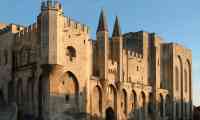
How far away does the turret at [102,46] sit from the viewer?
Result: 48.7 meters

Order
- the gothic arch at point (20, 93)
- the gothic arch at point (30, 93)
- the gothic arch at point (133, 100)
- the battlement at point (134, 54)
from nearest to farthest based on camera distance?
1. the gothic arch at point (30, 93)
2. the gothic arch at point (20, 93)
3. the gothic arch at point (133, 100)
4. the battlement at point (134, 54)

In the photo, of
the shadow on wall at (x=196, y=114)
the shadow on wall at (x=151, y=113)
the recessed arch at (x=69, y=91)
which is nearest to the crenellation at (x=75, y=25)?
the recessed arch at (x=69, y=91)

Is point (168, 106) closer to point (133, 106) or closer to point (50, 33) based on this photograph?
point (133, 106)

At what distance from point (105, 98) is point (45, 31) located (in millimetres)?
11607

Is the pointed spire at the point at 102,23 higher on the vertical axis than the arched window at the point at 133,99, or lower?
higher

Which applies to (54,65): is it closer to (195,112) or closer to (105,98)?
(105,98)

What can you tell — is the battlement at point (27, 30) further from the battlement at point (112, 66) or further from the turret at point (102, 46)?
the battlement at point (112, 66)

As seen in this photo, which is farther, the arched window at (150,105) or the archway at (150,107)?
the arched window at (150,105)

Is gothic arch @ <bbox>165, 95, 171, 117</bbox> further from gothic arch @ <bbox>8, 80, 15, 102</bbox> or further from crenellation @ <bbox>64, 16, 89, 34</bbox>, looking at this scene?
gothic arch @ <bbox>8, 80, 15, 102</bbox>

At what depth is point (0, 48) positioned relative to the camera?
48.4m

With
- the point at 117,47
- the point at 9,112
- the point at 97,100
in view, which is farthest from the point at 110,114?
the point at 9,112

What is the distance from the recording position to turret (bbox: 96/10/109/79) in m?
48.7

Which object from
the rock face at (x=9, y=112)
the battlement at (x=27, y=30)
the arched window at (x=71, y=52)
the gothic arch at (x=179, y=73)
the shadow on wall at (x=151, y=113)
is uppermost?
the battlement at (x=27, y=30)

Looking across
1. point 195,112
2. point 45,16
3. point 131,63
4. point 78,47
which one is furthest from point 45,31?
point 195,112
